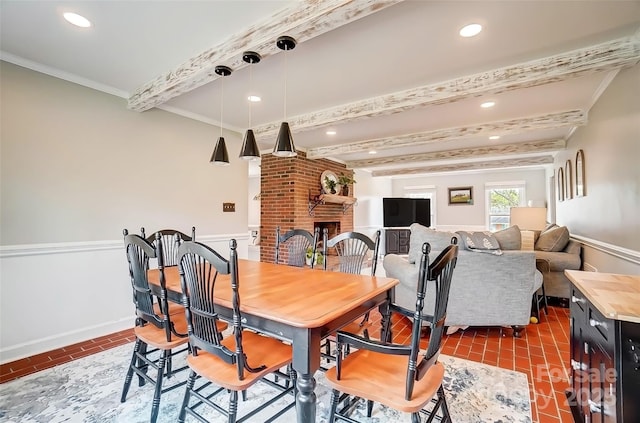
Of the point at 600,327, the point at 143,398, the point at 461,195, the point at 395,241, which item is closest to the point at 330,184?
the point at 395,241

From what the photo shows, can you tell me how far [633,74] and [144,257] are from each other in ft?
12.2

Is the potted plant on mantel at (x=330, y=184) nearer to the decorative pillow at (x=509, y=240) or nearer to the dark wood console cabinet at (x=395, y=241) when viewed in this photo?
the dark wood console cabinet at (x=395, y=241)

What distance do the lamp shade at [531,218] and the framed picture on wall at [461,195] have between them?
8.39 feet

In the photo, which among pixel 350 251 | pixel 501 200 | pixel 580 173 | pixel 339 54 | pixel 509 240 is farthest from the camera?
pixel 501 200

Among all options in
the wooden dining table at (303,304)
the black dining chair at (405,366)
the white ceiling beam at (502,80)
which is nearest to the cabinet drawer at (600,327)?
the black dining chair at (405,366)

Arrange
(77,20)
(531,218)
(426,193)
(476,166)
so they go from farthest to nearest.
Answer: (426,193)
(476,166)
(531,218)
(77,20)

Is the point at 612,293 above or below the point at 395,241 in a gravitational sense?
above

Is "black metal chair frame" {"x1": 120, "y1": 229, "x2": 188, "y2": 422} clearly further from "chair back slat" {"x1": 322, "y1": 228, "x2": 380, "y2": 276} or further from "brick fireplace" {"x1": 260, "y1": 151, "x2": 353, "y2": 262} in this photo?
"brick fireplace" {"x1": 260, "y1": 151, "x2": 353, "y2": 262}

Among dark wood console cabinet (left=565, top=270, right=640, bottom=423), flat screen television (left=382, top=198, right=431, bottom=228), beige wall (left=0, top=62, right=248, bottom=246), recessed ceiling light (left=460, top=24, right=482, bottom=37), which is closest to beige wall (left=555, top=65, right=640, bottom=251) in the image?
dark wood console cabinet (left=565, top=270, right=640, bottom=423)

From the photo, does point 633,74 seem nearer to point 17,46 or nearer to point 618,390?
point 618,390

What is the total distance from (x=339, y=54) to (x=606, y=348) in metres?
2.33

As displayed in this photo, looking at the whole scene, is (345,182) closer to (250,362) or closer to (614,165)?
(614,165)

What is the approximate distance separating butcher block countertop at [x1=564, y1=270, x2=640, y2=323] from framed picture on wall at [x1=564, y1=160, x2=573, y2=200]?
3577mm

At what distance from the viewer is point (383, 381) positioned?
1320mm
